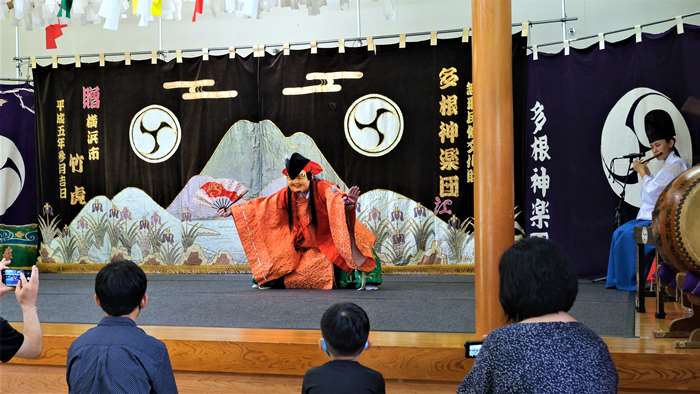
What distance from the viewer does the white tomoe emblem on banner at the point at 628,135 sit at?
577 centimetres

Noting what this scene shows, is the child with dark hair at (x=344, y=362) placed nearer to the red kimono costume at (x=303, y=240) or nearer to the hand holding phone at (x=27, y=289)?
the hand holding phone at (x=27, y=289)

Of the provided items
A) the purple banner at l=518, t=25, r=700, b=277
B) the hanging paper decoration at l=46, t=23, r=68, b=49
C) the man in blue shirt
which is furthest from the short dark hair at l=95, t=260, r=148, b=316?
the hanging paper decoration at l=46, t=23, r=68, b=49

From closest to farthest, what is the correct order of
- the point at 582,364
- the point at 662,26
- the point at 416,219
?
1. the point at 582,364
2. the point at 662,26
3. the point at 416,219

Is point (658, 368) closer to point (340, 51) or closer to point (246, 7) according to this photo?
point (246, 7)

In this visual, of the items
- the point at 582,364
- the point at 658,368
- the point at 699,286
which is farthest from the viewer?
the point at 699,286

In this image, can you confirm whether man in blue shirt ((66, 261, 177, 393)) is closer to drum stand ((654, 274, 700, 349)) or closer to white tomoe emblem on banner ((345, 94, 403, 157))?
drum stand ((654, 274, 700, 349))

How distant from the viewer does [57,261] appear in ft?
24.7

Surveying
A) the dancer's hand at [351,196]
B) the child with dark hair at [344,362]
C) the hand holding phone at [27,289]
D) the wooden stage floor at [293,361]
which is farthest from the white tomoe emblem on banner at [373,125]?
the hand holding phone at [27,289]

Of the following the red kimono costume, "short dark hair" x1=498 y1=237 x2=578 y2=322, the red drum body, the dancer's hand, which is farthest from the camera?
the red kimono costume

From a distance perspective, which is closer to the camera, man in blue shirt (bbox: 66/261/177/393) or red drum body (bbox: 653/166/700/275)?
man in blue shirt (bbox: 66/261/177/393)

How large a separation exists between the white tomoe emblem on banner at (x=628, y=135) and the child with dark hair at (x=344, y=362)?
450cm

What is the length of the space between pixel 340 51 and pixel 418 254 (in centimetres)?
197

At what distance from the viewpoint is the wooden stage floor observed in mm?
2764

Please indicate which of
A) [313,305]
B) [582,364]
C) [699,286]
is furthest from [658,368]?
[313,305]
